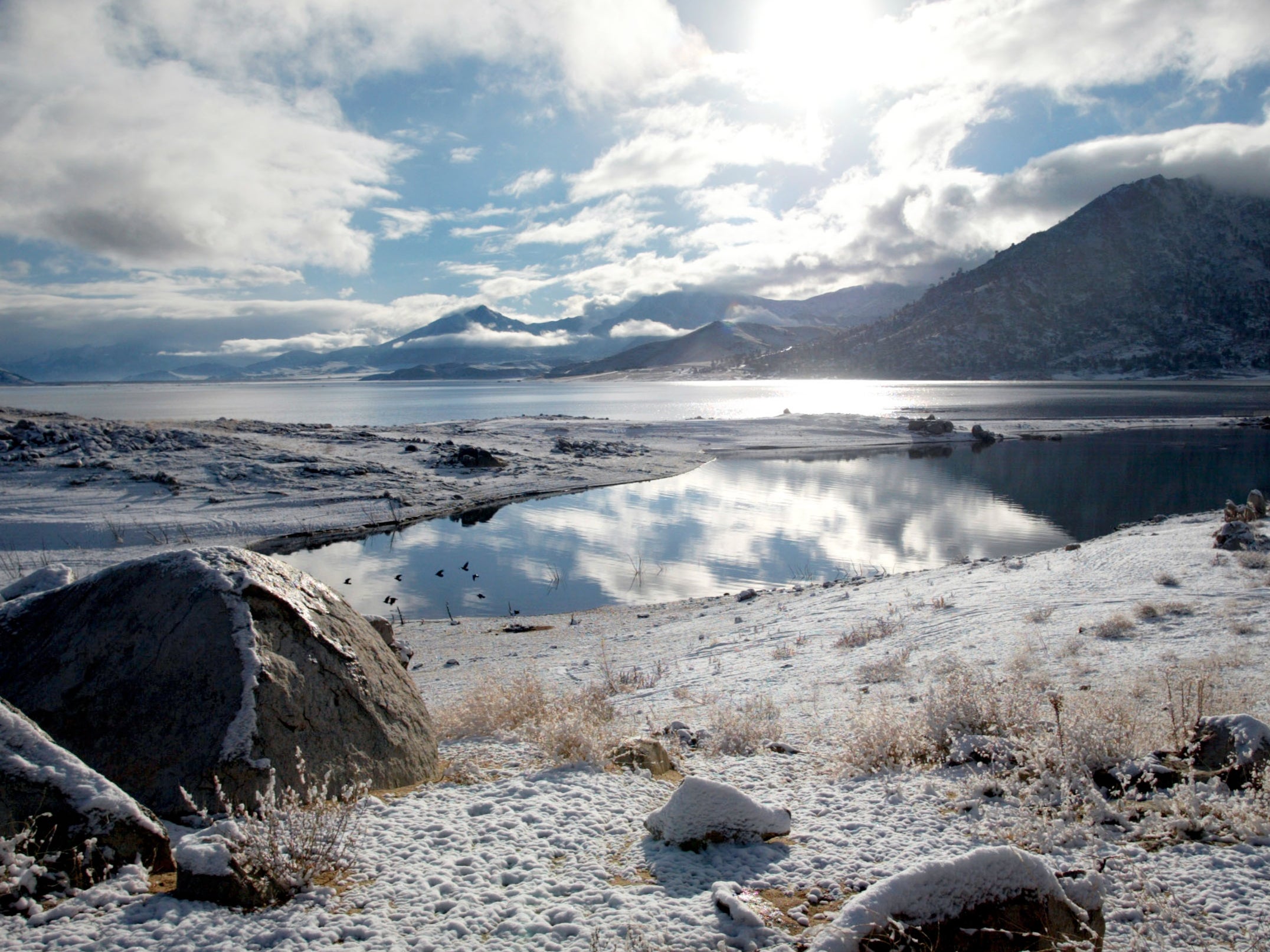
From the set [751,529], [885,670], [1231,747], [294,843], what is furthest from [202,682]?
[751,529]

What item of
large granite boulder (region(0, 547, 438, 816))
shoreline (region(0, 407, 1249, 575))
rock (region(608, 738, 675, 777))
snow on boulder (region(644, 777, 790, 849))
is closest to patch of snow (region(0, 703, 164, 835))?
large granite boulder (region(0, 547, 438, 816))

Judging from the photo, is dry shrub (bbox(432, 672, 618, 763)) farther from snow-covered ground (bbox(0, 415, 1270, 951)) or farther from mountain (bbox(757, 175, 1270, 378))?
mountain (bbox(757, 175, 1270, 378))

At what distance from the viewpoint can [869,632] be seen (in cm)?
999

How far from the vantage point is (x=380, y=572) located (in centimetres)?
1934

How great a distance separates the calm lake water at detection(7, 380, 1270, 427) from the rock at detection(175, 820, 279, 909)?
57.5 m

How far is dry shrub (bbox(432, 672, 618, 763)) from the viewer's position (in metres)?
5.28

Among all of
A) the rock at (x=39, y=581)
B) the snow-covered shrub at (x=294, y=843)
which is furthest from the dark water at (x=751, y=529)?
the snow-covered shrub at (x=294, y=843)

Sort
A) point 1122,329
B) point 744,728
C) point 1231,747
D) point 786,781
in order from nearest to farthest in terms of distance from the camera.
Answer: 1. point 1231,747
2. point 786,781
3. point 744,728
4. point 1122,329

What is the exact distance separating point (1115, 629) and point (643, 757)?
6441mm

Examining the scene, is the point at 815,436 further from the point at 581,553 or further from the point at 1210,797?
the point at 1210,797

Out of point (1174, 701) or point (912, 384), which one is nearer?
point (1174, 701)

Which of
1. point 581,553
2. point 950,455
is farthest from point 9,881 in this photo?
point 950,455

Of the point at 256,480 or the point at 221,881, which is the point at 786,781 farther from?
the point at 256,480

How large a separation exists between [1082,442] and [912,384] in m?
118
